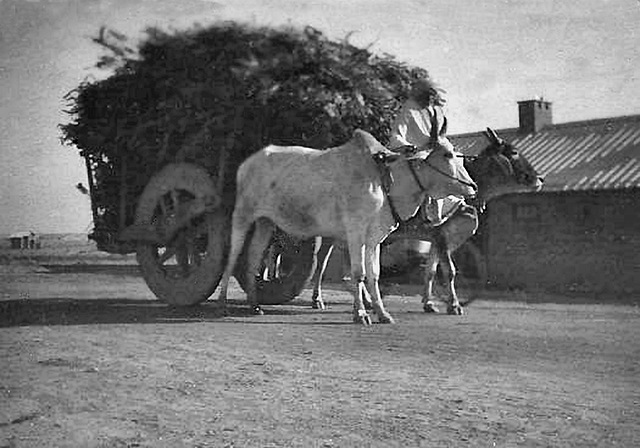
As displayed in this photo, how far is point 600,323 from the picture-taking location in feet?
26.2

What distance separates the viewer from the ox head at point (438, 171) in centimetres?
806

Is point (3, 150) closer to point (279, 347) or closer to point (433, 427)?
point (279, 347)

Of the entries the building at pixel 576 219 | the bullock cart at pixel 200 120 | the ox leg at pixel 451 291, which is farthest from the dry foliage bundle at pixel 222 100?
the building at pixel 576 219

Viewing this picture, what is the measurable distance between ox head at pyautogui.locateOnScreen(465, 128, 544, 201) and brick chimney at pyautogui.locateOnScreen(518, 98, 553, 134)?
39.1 ft

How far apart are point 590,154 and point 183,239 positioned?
37.5ft

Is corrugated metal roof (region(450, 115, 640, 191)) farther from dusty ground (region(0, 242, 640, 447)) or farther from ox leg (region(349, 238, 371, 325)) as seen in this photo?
ox leg (region(349, 238, 371, 325))

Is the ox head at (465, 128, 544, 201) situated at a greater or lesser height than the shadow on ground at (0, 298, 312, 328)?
greater

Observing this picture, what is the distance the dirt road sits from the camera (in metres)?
3.46

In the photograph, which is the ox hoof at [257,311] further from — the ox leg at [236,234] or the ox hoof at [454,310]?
the ox hoof at [454,310]

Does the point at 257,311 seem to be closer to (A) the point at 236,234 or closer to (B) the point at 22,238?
(A) the point at 236,234

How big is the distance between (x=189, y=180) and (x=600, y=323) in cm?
496

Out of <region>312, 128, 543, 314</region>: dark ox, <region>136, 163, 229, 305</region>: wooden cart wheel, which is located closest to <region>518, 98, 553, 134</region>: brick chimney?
<region>312, 128, 543, 314</region>: dark ox

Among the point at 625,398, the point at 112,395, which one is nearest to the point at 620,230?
the point at 625,398

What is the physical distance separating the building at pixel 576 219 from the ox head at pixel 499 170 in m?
5.81
